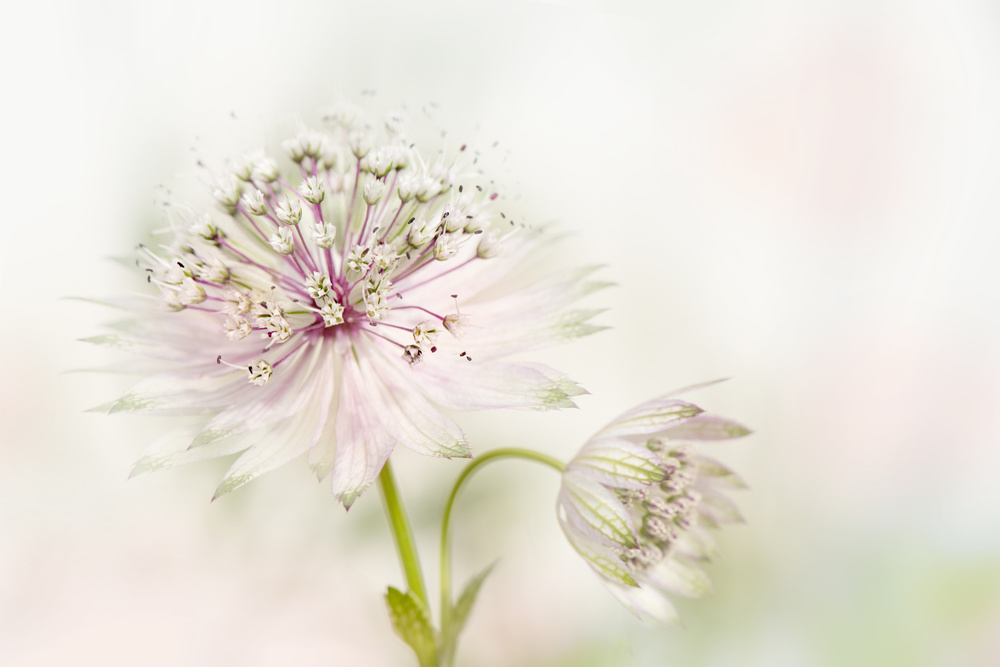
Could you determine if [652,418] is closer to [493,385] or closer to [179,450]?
[493,385]

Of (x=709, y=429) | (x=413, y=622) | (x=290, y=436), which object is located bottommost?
(x=413, y=622)

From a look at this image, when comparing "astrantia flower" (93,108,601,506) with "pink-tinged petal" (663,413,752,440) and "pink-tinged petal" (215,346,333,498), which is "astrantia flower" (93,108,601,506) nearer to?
"pink-tinged petal" (215,346,333,498)

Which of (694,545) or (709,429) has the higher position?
(709,429)

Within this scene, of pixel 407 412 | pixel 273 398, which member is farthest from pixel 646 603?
pixel 273 398

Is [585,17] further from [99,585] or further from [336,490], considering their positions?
[99,585]

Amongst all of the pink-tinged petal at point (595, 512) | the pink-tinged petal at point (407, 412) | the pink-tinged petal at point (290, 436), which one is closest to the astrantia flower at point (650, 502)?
the pink-tinged petal at point (595, 512)

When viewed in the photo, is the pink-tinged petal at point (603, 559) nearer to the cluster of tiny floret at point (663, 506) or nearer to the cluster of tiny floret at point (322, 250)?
the cluster of tiny floret at point (663, 506)

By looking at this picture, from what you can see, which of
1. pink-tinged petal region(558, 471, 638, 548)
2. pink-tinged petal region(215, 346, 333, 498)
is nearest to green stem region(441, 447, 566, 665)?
pink-tinged petal region(558, 471, 638, 548)
